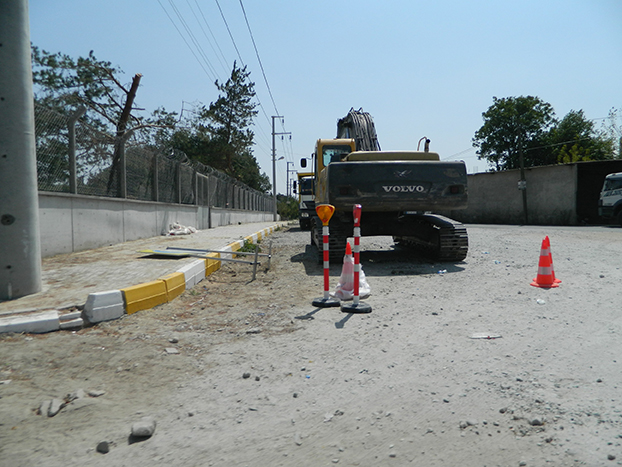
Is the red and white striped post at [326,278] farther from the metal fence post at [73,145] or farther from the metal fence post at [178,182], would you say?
the metal fence post at [178,182]

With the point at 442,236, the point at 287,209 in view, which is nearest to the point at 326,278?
the point at 442,236

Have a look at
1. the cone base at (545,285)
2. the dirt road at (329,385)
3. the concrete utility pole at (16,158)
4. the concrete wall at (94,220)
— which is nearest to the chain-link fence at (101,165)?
the concrete wall at (94,220)

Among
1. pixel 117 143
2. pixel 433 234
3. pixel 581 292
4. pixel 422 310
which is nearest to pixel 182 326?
pixel 422 310

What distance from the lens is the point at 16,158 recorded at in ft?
14.5

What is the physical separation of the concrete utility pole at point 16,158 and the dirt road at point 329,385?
1.21 metres

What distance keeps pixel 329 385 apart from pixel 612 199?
2127cm

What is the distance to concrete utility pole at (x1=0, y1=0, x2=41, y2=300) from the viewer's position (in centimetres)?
438

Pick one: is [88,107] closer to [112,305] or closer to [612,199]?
[112,305]

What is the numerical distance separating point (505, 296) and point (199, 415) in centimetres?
413

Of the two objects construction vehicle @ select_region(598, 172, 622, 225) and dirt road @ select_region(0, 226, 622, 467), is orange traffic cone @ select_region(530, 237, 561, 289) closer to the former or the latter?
dirt road @ select_region(0, 226, 622, 467)

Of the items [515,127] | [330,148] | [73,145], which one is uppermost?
[515,127]

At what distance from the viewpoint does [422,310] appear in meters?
4.79

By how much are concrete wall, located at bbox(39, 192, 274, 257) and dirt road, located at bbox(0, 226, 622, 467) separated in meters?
3.95

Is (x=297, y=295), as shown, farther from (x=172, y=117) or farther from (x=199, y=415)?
(x=172, y=117)
